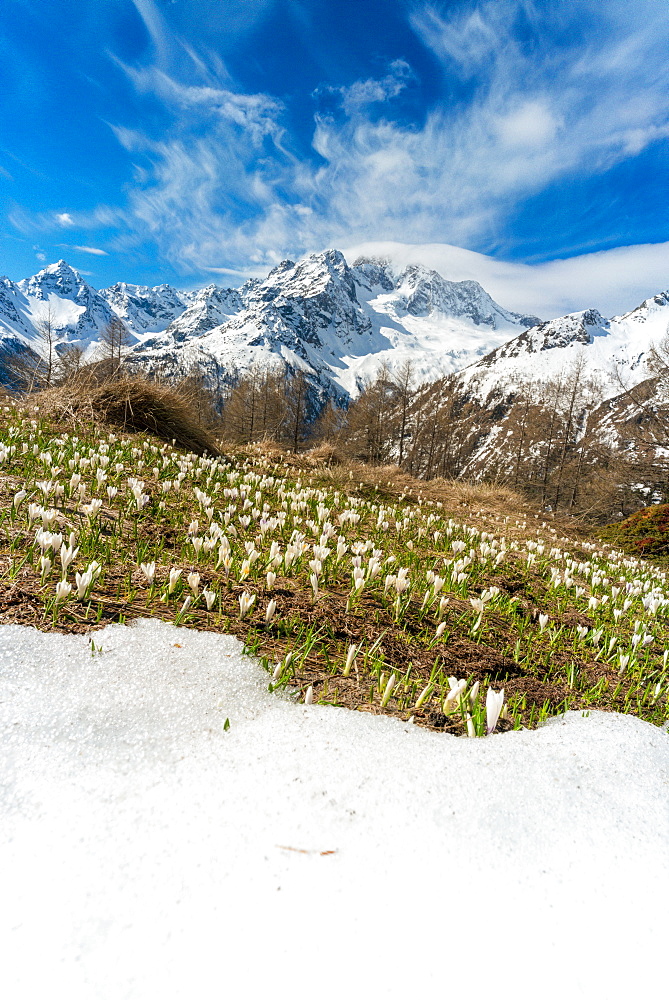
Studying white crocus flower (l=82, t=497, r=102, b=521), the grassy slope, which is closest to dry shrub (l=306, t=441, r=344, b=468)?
the grassy slope

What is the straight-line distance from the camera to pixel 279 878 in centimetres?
103

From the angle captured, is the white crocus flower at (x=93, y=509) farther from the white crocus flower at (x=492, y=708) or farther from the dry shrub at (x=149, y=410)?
the dry shrub at (x=149, y=410)

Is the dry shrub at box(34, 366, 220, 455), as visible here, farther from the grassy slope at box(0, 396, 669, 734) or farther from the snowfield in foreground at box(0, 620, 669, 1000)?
the snowfield in foreground at box(0, 620, 669, 1000)

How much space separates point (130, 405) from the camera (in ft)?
28.9

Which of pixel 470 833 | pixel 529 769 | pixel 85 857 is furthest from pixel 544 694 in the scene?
pixel 85 857

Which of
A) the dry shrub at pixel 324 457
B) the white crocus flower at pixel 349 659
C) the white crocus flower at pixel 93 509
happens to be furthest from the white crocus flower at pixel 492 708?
the dry shrub at pixel 324 457

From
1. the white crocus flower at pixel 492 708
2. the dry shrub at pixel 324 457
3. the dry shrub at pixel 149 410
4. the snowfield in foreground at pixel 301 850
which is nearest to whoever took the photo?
the snowfield in foreground at pixel 301 850

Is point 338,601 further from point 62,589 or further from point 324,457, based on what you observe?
point 324,457

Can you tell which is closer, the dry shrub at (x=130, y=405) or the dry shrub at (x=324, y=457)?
the dry shrub at (x=130, y=405)

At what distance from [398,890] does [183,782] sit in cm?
66

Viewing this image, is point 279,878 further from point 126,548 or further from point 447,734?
point 126,548

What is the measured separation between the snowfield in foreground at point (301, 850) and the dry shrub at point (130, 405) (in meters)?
7.82

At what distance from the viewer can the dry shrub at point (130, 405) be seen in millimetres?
8422

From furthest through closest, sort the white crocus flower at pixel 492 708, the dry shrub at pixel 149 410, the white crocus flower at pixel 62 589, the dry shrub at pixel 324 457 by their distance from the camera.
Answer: the dry shrub at pixel 324 457 < the dry shrub at pixel 149 410 < the white crocus flower at pixel 62 589 < the white crocus flower at pixel 492 708
